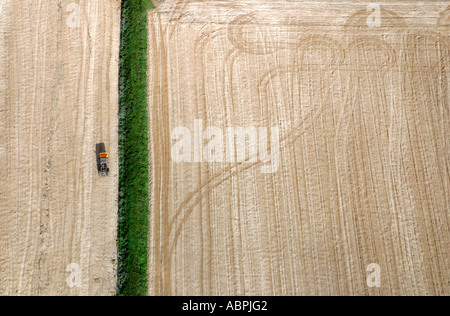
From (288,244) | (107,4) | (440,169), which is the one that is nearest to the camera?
(288,244)

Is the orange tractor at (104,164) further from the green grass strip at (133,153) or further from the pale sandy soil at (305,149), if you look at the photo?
the pale sandy soil at (305,149)

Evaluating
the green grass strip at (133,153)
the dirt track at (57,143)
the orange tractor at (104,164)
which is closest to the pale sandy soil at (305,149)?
the green grass strip at (133,153)

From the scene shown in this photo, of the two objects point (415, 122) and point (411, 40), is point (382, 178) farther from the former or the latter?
point (411, 40)

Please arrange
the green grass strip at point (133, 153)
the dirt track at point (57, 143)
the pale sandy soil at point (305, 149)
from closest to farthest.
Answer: the dirt track at point (57, 143)
the green grass strip at point (133, 153)
the pale sandy soil at point (305, 149)

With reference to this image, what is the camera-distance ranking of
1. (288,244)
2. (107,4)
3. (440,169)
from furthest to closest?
(107,4) → (440,169) → (288,244)

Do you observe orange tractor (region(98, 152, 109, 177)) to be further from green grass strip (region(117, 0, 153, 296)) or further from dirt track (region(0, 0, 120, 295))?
green grass strip (region(117, 0, 153, 296))

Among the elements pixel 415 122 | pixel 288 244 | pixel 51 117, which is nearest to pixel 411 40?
pixel 415 122

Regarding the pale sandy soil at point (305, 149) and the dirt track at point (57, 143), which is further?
the pale sandy soil at point (305, 149)

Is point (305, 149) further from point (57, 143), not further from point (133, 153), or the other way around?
point (57, 143)
